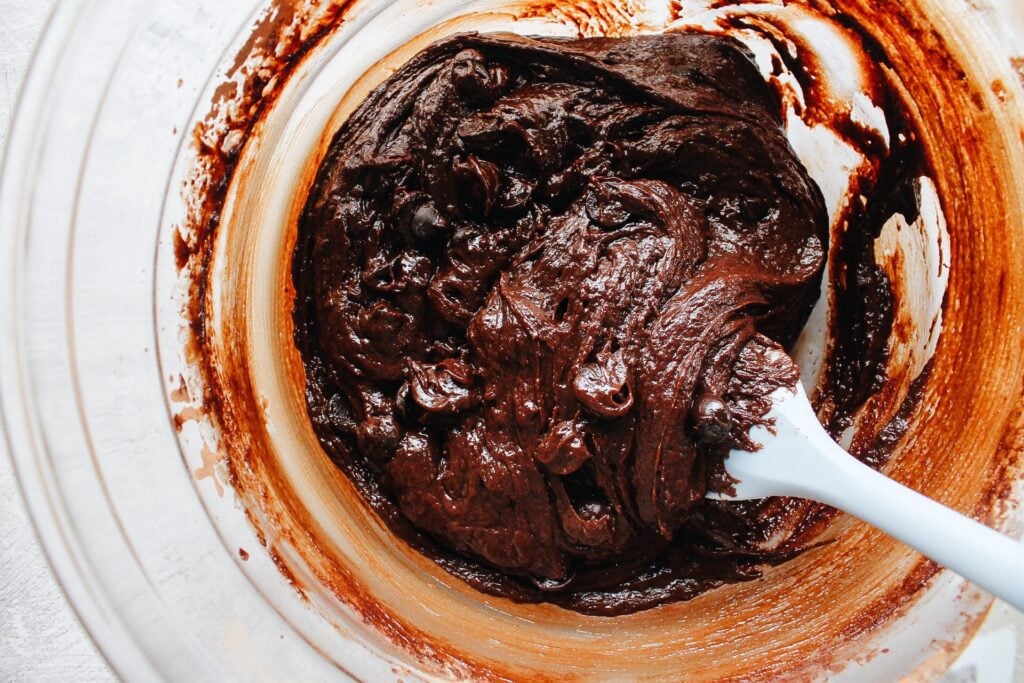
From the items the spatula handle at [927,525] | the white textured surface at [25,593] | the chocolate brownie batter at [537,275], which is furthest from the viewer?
the white textured surface at [25,593]

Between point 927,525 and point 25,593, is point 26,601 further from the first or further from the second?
point 927,525

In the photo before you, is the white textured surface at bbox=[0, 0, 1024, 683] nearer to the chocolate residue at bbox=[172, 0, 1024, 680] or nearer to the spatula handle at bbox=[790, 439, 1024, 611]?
the chocolate residue at bbox=[172, 0, 1024, 680]

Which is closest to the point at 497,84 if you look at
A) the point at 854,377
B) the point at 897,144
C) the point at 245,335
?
the point at 245,335

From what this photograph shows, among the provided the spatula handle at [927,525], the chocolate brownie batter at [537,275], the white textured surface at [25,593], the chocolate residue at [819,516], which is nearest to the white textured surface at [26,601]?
the white textured surface at [25,593]

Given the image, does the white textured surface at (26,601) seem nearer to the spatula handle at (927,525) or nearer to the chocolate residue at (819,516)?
the chocolate residue at (819,516)

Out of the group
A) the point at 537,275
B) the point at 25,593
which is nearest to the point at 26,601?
the point at 25,593
